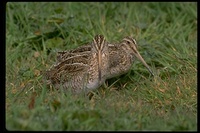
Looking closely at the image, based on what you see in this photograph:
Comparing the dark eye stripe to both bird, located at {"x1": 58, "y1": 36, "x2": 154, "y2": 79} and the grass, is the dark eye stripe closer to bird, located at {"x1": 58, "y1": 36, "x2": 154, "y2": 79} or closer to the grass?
bird, located at {"x1": 58, "y1": 36, "x2": 154, "y2": 79}

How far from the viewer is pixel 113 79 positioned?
862 centimetres

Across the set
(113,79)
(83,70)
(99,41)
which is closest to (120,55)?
(113,79)

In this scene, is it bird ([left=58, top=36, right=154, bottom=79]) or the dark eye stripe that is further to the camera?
bird ([left=58, top=36, right=154, bottom=79])

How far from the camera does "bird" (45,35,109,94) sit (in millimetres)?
7766

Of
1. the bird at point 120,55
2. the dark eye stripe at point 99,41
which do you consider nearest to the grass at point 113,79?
the bird at point 120,55

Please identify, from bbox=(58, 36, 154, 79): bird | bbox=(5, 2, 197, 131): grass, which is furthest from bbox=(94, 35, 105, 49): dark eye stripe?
bbox=(5, 2, 197, 131): grass

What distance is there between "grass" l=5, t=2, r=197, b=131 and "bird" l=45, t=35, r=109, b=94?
0.18 metres

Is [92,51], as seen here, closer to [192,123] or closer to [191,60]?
[191,60]

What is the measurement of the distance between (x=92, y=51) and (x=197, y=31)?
2.61 m

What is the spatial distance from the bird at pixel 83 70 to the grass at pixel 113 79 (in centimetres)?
18

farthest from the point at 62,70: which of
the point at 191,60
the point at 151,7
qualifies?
the point at 151,7

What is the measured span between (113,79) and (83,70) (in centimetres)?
82

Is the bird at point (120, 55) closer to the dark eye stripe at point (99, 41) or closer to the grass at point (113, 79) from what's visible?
the grass at point (113, 79)

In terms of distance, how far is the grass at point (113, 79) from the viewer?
20.0 ft
